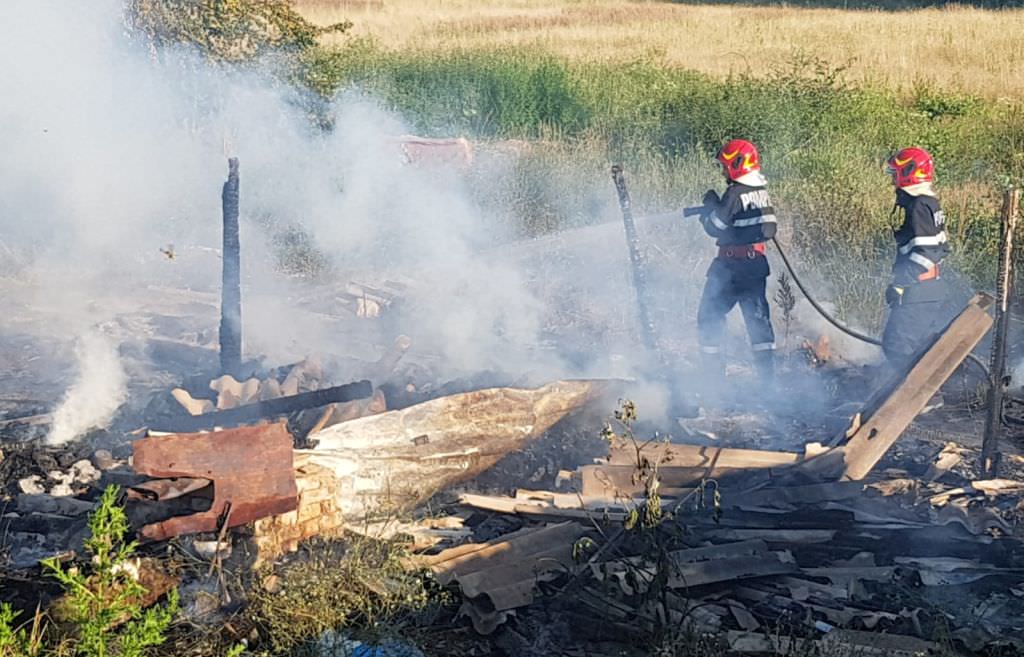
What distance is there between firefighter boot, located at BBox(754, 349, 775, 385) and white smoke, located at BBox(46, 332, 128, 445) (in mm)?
5178

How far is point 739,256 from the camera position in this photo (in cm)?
963

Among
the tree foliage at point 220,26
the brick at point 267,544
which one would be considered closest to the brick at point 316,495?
the brick at point 267,544

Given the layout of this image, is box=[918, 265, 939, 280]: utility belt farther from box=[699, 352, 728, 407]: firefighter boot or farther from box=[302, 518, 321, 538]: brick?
box=[302, 518, 321, 538]: brick

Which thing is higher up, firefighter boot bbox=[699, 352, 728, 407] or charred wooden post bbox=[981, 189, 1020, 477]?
charred wooden post bbox=[981, 189, 1020, 477]

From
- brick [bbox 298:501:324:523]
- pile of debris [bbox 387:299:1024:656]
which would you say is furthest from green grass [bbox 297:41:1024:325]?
brick [bbox 298:501:324:523]

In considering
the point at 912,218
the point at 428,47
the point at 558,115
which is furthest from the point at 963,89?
the point at 912,218

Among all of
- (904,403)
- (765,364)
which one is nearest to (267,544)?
(904,403)

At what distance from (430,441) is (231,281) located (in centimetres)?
224

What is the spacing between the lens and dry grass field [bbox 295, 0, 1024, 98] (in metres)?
24.3

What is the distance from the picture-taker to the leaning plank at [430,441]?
6.57m

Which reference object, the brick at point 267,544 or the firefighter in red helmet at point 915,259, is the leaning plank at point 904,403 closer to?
the firefighter in red helmet at point 915,259

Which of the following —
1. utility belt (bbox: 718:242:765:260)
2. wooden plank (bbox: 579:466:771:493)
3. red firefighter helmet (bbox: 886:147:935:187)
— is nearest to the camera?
wooden plank (bbox: 579:466:771:493)

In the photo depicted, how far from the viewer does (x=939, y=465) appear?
7.50m

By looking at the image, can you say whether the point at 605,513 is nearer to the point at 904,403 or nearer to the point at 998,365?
the point at 904,403
